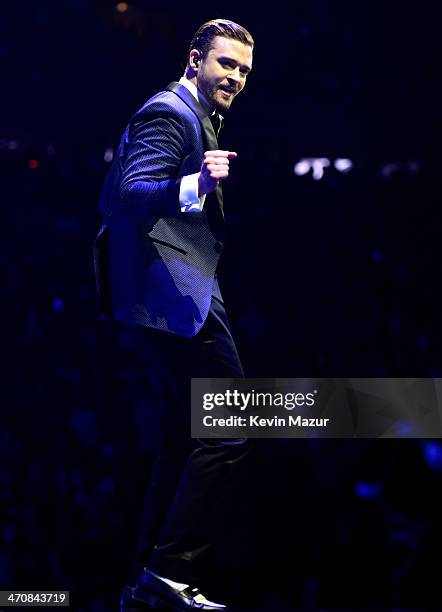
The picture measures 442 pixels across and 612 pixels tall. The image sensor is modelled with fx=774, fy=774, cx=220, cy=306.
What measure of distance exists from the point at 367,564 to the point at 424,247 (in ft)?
3.64

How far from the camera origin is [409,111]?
2.65 m

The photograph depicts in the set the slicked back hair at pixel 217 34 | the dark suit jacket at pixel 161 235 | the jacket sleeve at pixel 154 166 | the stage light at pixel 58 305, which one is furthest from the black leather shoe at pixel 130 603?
the slicked back hair at pixel 217 34

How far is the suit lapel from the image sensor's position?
193 cm

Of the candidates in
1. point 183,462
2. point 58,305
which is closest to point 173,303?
point 183,462

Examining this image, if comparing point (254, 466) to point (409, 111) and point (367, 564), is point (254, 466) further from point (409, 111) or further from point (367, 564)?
point (409, 111)

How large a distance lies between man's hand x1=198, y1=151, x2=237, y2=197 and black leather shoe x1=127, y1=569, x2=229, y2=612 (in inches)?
35.3

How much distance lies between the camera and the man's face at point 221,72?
6.61 feet

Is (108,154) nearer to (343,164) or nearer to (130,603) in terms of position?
(343,164)

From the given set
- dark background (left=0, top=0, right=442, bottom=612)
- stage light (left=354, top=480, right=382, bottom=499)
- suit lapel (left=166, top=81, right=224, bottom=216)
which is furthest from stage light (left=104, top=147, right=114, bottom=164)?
stage light (left=354, top=480, right=382, bottom=499)

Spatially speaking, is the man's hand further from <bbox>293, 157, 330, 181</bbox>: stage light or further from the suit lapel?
<bbox>293, 157, 330, 181</bbox>: stage light

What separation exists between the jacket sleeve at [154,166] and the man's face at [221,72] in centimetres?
20

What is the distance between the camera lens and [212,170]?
1698 mm

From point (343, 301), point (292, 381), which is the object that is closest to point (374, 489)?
point (292, 381)

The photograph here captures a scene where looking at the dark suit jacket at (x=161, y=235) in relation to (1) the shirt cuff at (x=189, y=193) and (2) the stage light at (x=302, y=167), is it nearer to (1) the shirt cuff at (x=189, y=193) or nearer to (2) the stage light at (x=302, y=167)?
(1) the shirt cuff at (x=189, y=193)
